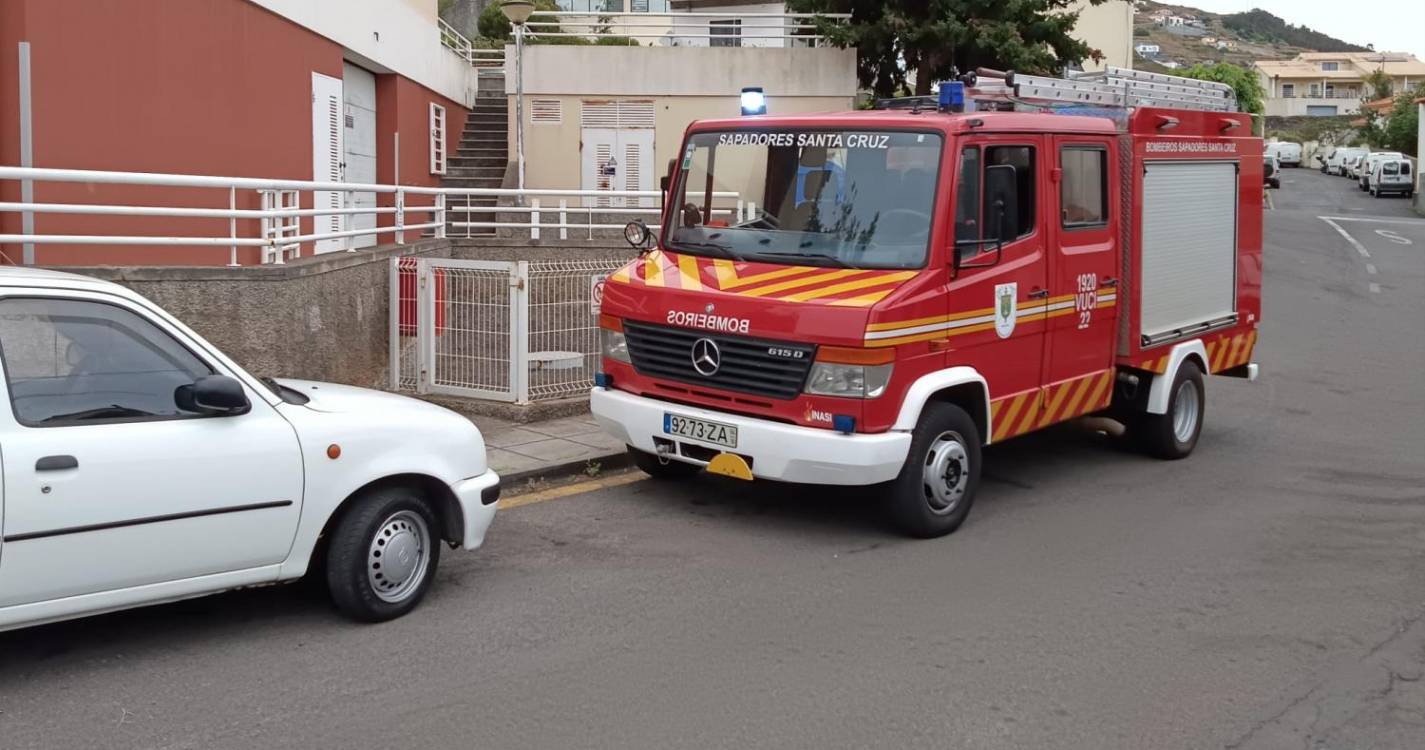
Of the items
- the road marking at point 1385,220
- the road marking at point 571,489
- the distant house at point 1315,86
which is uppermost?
the distant house at point 1315,86

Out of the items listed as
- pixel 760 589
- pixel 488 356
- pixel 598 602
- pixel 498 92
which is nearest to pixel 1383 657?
pixel 760 589

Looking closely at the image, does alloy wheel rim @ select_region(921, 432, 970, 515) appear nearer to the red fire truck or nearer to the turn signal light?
the red fire truck

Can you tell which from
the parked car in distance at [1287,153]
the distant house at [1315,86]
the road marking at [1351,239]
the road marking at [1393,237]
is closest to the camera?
the road marking at [1351,239]

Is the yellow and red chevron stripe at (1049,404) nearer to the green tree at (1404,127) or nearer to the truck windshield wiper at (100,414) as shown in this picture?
the truck windshield wiper at (100,414)

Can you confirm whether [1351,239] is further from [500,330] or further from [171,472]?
[171,472]

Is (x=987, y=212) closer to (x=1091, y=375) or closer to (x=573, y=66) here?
(x=1091, y=375)

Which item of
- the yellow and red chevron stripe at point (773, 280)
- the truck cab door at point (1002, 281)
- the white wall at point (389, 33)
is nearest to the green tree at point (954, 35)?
the white wall at point (389, 33)

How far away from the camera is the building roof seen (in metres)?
140

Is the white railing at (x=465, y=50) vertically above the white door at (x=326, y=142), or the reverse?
the white railing at (x=465, y=50)

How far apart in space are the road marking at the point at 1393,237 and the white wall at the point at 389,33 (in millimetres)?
25058

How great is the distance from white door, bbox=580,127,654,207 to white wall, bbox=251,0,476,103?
10.2 feet

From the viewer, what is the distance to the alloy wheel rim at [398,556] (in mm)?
5926

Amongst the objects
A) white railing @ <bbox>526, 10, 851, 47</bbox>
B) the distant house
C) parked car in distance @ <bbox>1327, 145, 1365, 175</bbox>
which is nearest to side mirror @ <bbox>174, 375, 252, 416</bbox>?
white railing @ <bbox>526, 10, 851, 47</bbox>

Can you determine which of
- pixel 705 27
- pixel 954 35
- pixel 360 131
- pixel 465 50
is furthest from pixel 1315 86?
pixel 360 131
